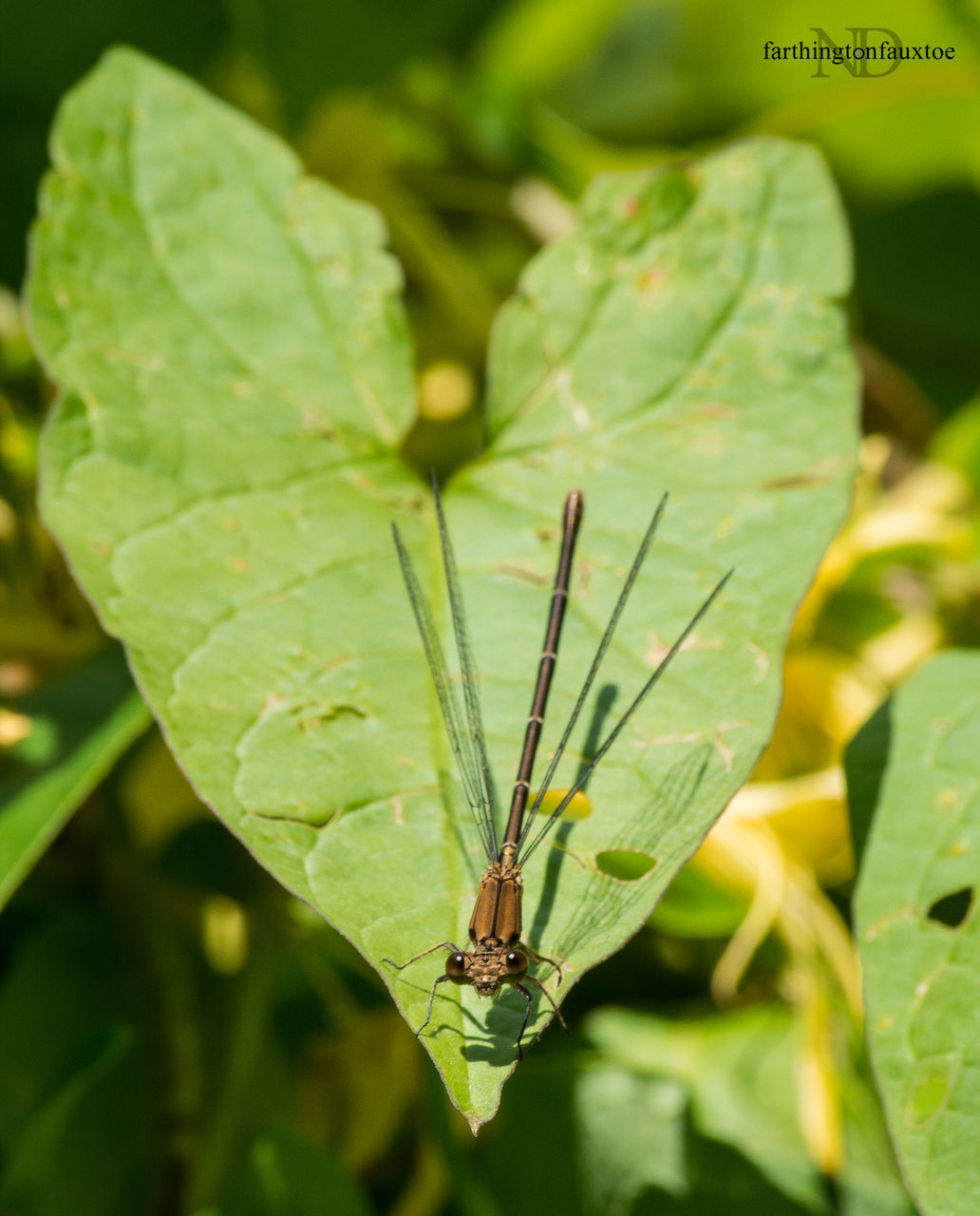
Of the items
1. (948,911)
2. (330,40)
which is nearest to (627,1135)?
(948,911)

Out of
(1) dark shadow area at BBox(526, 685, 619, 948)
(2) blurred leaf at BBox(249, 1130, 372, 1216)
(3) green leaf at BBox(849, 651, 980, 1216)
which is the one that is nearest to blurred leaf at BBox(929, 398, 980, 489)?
(3) green leaf at BBox(849, 651, 980, 1216)

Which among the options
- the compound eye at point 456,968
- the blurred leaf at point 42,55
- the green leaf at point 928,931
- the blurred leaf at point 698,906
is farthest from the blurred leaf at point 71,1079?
the blurred leaf at point 42,55

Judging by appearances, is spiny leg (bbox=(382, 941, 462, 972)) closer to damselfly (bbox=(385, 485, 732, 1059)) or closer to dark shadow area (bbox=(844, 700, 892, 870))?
damselfly (bbox=(385, 485, 732, 1059))

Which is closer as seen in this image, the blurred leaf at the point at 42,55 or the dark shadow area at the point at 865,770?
the dark shadow area at the point at 865,770

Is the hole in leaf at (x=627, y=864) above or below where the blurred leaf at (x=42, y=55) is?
below

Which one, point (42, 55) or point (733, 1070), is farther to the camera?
point (42, 55)

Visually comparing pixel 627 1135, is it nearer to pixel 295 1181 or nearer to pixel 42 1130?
pixel 295 1181

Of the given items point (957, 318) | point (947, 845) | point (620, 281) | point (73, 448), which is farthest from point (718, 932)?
point (957, 318)

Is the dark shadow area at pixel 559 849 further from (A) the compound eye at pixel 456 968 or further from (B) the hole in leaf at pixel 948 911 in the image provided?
(B) the hole in leaf at pixel 948 911

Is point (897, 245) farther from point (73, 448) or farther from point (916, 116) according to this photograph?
point (73, 448)
